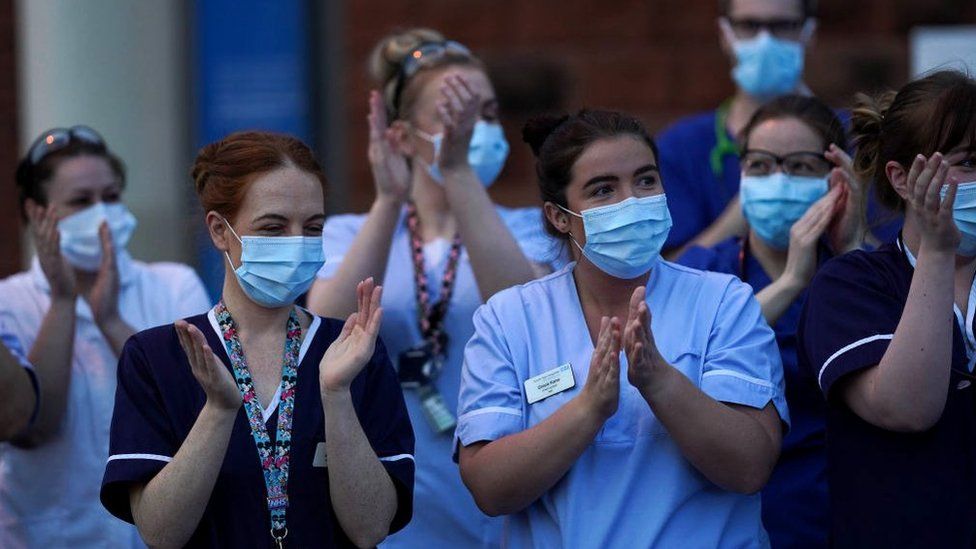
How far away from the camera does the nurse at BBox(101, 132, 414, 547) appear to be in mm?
3180

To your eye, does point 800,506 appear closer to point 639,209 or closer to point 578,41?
point 639,209

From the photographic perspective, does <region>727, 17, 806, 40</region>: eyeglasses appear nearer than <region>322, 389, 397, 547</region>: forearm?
No

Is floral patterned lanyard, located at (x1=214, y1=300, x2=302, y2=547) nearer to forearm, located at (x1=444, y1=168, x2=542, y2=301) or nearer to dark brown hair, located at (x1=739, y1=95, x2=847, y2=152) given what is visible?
forearm, located at (x1=444, y1=168, x2=542, y2=301)

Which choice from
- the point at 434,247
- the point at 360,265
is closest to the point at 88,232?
the point at 360,265

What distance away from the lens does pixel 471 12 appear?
26.0 ft

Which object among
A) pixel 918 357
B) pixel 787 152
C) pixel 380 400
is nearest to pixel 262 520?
pixel 380 400

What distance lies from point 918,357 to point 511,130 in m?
4.74

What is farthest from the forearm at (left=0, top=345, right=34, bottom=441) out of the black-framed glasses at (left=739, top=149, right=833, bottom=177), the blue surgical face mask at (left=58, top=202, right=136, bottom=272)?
the black-framed glasses at (left=739, top=149, right=833, bottom=177)

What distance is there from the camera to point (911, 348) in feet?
10.5

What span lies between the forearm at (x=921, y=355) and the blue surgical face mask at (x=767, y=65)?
74.3 inches

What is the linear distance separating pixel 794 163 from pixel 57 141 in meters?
2.17

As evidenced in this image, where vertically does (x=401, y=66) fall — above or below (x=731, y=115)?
above

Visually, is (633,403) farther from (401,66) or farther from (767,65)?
(767,65)

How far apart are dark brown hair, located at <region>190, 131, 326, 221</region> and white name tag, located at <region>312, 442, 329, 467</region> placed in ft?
1.85
